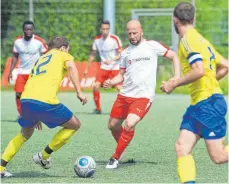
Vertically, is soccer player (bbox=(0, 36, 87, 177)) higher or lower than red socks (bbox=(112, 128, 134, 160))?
higher

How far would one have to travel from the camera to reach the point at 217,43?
85.5 feet

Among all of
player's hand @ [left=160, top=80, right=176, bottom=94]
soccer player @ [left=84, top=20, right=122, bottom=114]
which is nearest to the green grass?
soccer player @ [left=84, top=20, right=122, bottom=114]

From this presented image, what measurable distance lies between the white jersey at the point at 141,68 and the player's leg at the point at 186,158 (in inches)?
113

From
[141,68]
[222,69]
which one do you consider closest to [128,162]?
[141,68]

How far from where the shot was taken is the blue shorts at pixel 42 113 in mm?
9148

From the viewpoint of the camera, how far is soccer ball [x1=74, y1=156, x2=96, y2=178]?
9.33 m

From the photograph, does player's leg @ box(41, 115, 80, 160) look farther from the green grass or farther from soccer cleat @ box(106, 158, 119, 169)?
soccer cleat @ box(106, 158, 119, 169)

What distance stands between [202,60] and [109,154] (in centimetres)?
401

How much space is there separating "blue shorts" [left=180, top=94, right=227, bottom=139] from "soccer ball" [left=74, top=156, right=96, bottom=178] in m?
1.87

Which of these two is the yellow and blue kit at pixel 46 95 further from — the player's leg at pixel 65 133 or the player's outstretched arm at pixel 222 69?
the player's outstretched arm at pixel 222 69

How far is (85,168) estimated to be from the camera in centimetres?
932

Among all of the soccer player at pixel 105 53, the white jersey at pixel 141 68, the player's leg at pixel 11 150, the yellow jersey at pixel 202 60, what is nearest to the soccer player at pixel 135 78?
the white jersey at pixel 141 68

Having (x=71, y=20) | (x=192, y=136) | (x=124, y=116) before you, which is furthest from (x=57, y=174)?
(x=71, y=20)

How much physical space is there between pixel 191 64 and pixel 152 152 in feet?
13.7
